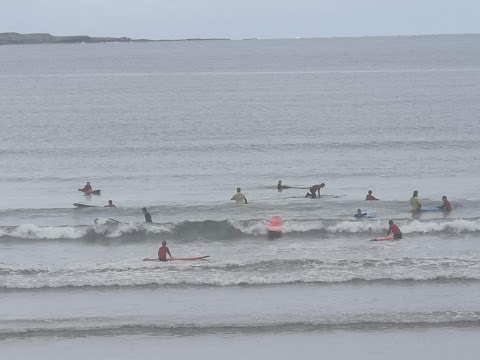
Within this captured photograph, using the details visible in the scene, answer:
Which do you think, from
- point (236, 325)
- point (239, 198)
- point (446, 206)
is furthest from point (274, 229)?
point (236, 325)

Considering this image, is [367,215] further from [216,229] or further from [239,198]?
[216,229]

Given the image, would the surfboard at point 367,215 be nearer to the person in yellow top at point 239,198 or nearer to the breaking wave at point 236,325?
the person in yellow top at point 239,198

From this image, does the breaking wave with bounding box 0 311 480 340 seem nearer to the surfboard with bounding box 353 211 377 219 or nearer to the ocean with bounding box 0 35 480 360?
the ocean with bounding box 0 35 480 360

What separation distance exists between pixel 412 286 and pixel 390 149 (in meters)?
33.6

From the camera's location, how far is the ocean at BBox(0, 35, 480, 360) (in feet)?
72.3

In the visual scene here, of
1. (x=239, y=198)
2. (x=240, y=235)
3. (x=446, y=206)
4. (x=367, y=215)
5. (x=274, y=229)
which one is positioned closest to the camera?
(x=274, y=229)

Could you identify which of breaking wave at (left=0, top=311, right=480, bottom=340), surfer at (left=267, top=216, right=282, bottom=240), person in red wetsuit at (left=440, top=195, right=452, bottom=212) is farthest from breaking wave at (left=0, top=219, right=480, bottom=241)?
breaking wave at (left=0, top=311, right=480, bottom=340)

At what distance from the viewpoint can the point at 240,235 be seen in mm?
35656

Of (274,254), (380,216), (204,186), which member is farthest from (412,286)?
(204,186)

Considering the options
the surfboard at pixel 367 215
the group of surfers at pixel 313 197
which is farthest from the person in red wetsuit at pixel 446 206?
the surfboard at pixel 367 215

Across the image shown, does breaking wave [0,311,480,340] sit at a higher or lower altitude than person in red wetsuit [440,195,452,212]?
lower

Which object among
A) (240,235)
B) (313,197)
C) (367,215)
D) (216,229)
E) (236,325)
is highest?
(313,197)

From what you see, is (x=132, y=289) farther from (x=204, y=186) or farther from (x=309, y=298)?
(x=204, y=186)

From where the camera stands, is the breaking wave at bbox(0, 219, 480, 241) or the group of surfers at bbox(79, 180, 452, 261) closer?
the group of surfers at bbox(79, 180, 452, 261)
